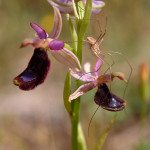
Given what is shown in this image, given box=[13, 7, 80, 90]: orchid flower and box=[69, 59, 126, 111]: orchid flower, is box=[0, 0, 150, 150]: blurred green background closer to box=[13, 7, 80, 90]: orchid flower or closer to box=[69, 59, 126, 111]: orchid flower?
box=[69, 59, 126, 111]: orchid flower

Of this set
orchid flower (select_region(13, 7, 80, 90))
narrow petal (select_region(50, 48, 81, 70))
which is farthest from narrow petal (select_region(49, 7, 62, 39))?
narrow petal (select_region(50, 48, 81, 70))

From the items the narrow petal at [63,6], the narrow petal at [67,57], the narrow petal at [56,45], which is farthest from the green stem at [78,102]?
the narrow petal at [56,45]

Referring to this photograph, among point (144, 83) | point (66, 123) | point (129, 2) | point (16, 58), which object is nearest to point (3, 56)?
point (16, 58)

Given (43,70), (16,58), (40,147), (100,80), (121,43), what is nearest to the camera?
(43,70)

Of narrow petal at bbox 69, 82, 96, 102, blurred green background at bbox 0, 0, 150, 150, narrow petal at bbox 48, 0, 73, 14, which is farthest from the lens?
blurred green background at bbox 0, 0, 150, 150

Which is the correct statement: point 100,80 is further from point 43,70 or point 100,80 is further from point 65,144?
point 65,144

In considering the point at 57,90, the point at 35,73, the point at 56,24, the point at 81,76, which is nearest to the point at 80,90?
the point at 81,76
